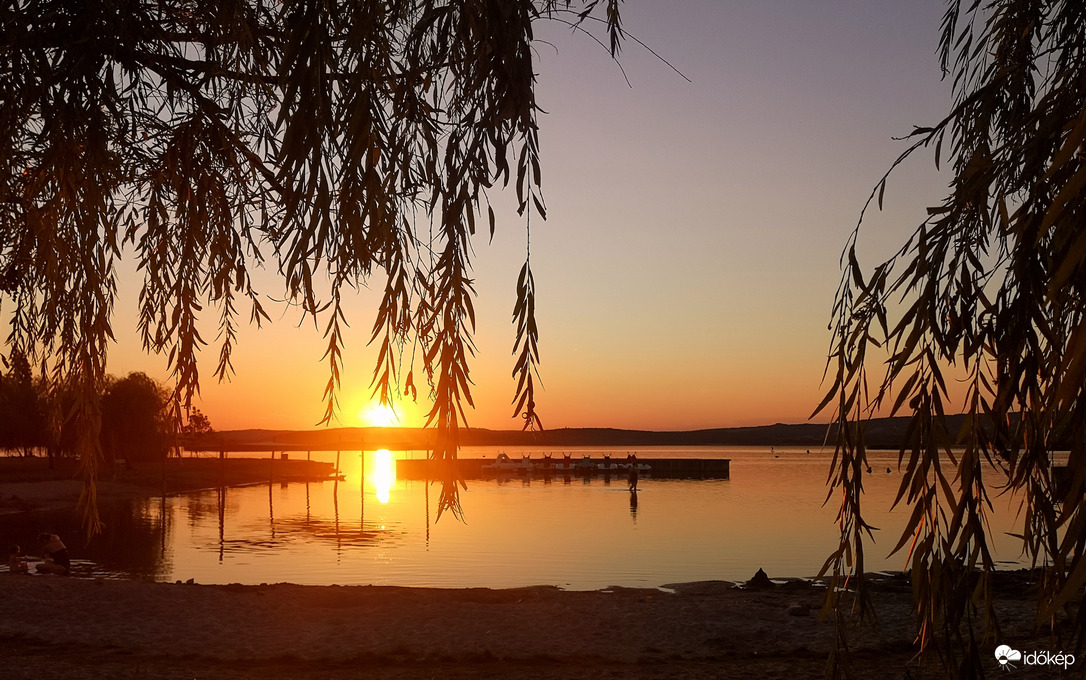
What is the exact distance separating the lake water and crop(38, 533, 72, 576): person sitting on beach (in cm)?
172

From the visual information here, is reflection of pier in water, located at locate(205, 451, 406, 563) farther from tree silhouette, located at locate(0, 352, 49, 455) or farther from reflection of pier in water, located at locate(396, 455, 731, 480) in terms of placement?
reflection of pier in water, located at locate(396, 455, 731, 480)

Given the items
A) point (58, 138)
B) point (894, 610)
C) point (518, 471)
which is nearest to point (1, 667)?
point (58, 138)

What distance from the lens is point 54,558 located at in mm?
21266

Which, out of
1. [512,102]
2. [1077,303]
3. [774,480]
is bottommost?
[774,480]

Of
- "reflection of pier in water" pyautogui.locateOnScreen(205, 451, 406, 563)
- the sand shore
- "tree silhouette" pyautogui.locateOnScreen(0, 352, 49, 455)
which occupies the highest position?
"tree silhouette" pyautogui.locateOnScreen(0, 352, 49, 455)

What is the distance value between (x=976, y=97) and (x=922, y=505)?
→ 160 centimetres

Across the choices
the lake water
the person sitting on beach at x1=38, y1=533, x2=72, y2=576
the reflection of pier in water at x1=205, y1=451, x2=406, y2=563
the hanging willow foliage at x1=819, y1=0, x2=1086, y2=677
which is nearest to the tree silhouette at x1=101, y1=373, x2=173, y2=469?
the lake water

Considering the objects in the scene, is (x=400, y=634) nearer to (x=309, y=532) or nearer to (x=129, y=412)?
(x=309, y=532)

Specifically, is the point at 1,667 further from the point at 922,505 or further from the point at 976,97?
the point at 976,97

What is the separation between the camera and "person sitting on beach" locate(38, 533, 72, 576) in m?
20.5

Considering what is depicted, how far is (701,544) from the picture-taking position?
113 ft

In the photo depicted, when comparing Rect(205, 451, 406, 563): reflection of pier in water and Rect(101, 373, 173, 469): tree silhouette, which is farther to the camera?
Rect(101, 373, 173, 469): tree silhouette

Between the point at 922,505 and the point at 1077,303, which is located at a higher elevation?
the point at 1077,303

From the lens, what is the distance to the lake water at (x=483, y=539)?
25812mm
